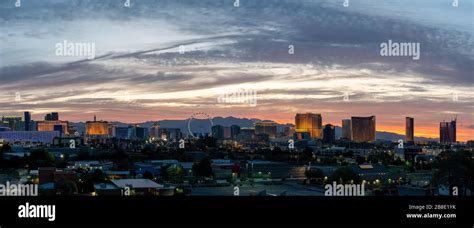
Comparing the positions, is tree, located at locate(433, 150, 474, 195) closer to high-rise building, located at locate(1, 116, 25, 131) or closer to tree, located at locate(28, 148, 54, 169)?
tree, located at locate(28, 148, 54, 169)

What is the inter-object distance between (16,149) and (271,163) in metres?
4.00

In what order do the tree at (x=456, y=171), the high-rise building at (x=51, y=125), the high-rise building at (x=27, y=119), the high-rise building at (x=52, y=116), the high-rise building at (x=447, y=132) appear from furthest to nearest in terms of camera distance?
the high-rise building at (x=51, y=125) → the high-rise building at (x=52, y=116) → the high-rise building at (x=27, y=119) → the high-rise building at (x=447, y=132) → the tree at (x=456, y=171)

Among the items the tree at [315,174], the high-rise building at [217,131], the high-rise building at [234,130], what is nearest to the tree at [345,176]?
the tree at [315,174]

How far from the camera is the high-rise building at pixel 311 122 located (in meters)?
8.84

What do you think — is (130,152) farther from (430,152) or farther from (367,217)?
(367,217)

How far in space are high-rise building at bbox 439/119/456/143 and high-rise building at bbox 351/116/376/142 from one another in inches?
43.3

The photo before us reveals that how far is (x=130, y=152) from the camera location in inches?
360

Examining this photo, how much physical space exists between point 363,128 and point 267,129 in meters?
1.57

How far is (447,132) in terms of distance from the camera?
8.05 m

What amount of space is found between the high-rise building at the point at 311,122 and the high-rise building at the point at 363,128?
1.81 ft

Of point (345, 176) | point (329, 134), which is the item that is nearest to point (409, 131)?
point (329, 134)

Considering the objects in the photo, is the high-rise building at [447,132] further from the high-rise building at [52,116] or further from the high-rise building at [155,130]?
the high-rise building at [52,116]

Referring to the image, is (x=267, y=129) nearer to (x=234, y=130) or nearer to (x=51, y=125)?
(x=234, y=130)

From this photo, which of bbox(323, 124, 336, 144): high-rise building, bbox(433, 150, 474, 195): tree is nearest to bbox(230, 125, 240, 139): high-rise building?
bbox(323, 124, 336, 144): high-rise building
